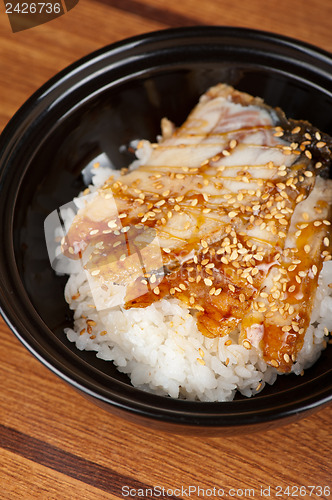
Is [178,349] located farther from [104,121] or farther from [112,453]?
[104,121]

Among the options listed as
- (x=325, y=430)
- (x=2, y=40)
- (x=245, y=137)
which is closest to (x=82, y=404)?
(x=325, y=430)

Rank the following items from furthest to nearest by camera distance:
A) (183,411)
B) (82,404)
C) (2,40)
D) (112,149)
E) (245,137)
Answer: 1. (2,40)
2. (112,149)
3. (245,137)
4. (82,404)
5. (183,411)

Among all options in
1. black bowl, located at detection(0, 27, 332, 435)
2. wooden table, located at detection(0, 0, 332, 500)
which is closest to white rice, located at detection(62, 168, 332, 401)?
black bowl, located at detection(0, 27, 332, 435)

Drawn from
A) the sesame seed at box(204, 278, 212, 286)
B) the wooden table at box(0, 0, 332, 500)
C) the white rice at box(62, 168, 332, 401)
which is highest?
the sesame seed at box(204, 278, 212, 286)

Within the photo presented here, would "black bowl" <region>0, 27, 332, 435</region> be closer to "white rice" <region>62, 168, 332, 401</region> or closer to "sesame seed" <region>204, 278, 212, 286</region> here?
"white rice" <region>62, 168, 332, 401</region>

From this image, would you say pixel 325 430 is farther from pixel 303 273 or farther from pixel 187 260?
pixel 187 260

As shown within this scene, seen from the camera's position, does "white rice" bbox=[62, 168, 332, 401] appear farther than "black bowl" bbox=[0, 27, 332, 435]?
Yes

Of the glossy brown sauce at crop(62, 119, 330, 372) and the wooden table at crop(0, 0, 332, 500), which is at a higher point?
the glossy brown sauce at crop(62, 119, 330, 372)

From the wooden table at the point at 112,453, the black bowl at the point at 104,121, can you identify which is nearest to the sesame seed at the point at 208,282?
the black bowl at the point at 104,121
